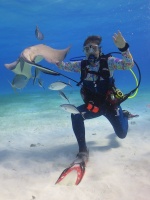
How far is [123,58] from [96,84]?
2.75 feet

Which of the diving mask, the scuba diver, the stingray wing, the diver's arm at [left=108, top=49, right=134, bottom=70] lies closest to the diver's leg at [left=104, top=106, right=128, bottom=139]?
the scuba diver

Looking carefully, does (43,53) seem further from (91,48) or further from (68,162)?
(68,162)

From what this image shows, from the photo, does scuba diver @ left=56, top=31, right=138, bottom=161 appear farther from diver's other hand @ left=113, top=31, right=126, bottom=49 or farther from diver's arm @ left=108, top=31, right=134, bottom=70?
diver's other hand @ left=113, top=31, right=126, bottom=49

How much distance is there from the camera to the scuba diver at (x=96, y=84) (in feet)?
15.8

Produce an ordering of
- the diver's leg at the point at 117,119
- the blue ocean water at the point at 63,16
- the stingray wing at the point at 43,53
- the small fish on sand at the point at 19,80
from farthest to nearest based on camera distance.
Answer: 1. the blue ocean water at the point at 63,16
2. the diver's leg at the point at 117,119
3. the small fish on sand at the point at 19,80
4. the stingray wing at the point at 43,53

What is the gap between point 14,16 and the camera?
106 ft

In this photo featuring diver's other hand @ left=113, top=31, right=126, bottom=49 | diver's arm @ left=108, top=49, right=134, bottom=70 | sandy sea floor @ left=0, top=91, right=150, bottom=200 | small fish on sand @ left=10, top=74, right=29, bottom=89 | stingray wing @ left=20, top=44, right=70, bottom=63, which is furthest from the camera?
small fish on sand @ left=10, top=74, right=29, bottom=89

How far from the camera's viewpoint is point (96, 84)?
5020 millimetres

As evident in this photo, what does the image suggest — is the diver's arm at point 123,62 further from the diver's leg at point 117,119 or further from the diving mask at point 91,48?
the diver's leg at point 117,119

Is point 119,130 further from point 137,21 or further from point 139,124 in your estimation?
point 137,21

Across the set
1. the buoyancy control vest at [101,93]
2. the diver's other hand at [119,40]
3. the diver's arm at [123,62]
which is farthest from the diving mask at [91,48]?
the diver's other hand at [119,40]

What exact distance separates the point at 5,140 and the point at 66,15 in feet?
99.2

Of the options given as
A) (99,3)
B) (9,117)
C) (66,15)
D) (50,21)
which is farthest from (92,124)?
(50,21)

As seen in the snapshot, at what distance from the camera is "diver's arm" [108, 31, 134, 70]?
4.22 metres
